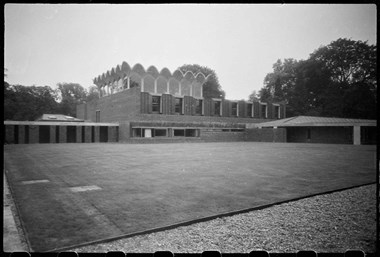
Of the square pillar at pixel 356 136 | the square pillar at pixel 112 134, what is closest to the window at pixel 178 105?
the square pillar at pixel 112 134

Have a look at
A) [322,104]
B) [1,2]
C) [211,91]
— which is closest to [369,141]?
[322,104]

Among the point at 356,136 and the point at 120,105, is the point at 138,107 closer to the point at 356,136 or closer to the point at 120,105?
the point at 120,105

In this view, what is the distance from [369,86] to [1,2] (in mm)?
46029

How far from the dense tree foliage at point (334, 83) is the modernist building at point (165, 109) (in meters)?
7.56

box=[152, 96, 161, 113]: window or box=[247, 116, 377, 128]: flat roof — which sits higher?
box=[152, 96, 161, 113]: window

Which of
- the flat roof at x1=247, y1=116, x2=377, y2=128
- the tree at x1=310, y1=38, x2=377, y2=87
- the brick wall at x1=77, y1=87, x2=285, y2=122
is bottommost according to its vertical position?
the flat roof at x1=247, y1=116, x2=377, y2=128

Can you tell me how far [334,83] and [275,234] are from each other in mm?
46807

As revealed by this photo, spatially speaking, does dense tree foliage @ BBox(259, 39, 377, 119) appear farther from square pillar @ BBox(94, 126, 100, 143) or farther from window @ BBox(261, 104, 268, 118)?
square pillar @ BBox(94, 126, 100, 143)

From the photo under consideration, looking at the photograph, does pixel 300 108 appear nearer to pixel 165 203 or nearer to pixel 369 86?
pixel 369 86

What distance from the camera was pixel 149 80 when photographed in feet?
135

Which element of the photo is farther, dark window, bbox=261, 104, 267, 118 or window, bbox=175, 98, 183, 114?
dark window, bbox=261, 104, 267, 118

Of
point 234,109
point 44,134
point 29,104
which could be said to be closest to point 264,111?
point 234,109

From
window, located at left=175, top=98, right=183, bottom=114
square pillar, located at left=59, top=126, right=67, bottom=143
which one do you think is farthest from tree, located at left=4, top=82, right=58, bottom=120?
window, located at left=175, top=98, right=183, bottom=114

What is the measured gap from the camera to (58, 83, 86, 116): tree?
2353 inches
